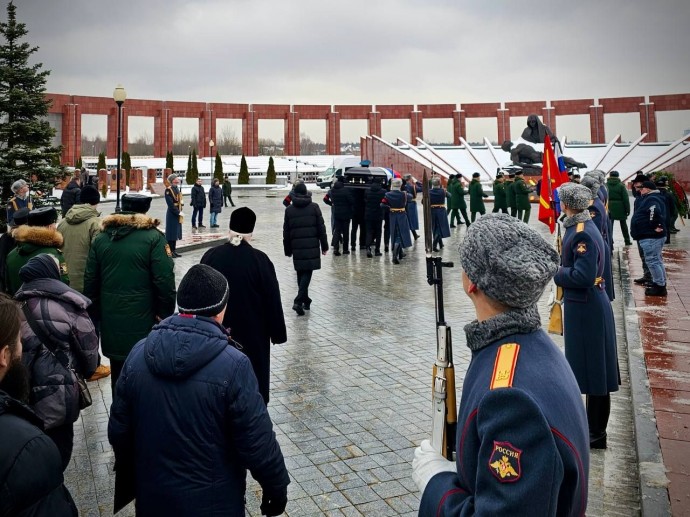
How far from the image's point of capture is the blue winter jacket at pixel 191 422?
235 centimetres

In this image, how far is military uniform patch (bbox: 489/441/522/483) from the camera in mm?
1391

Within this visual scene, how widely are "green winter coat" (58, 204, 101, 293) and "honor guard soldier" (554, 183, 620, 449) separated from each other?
14.8 ft

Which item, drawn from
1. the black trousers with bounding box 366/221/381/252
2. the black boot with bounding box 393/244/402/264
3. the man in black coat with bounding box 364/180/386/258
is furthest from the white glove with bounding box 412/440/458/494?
the black trousers with bounding box 366/221/381/252

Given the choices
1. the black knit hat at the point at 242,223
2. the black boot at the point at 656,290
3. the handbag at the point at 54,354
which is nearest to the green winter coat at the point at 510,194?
the black boot at the point at 656,290

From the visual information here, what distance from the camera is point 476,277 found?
1681 mm

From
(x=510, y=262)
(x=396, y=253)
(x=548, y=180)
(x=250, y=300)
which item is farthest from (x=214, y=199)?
(x=510, y=262)

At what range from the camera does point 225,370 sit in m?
2.39

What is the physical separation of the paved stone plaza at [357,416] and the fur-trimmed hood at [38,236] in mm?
1502

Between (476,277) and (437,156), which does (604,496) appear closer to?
(476,277)

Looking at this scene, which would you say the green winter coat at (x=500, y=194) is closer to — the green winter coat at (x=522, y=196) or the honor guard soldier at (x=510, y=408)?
the green winter coat at (x=522, y=196)

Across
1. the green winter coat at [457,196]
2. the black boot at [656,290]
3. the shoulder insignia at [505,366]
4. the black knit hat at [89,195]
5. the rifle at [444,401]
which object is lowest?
the black boot at [656,290]

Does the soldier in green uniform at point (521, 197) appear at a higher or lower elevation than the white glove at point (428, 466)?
higher

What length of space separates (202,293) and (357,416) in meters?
2.82

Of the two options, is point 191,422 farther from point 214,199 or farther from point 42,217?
point 214,199
